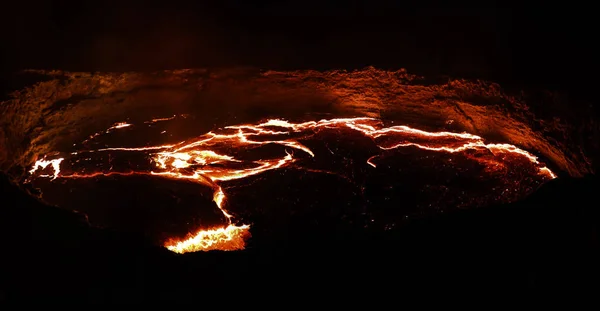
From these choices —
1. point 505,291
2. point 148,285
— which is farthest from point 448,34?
point 148,285

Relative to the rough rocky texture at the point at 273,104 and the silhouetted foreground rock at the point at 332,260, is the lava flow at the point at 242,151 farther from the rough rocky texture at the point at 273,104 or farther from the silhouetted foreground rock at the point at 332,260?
A: the silhouetted foreground rock at the point at 332,260

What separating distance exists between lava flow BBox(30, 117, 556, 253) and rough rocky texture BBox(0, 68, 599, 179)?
23cm

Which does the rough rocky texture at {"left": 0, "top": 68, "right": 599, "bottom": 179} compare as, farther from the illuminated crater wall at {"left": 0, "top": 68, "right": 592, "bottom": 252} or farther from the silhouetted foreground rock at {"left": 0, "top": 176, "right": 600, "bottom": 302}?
the silhouetted foreground rock at {"left": 0, "top": 176, "right": 600, "bottom": 302}

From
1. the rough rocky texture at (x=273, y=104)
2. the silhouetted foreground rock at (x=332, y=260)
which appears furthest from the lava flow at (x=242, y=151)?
the silhouetted foreground rock at (x=332, y=260)

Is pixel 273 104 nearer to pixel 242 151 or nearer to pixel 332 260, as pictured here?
pixel 242 151

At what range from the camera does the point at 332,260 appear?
10.4 feet

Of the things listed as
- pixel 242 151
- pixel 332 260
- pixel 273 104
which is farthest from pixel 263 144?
pixel 332 260

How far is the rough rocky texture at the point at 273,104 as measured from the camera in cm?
593

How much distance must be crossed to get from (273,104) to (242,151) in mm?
1347

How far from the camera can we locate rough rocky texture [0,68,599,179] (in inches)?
233

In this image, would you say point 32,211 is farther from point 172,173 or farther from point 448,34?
point 448,34

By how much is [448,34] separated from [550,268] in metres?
4.94

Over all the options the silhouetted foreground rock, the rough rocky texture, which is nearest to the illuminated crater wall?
the rough rocky texture

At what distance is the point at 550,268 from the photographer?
10.0ft
